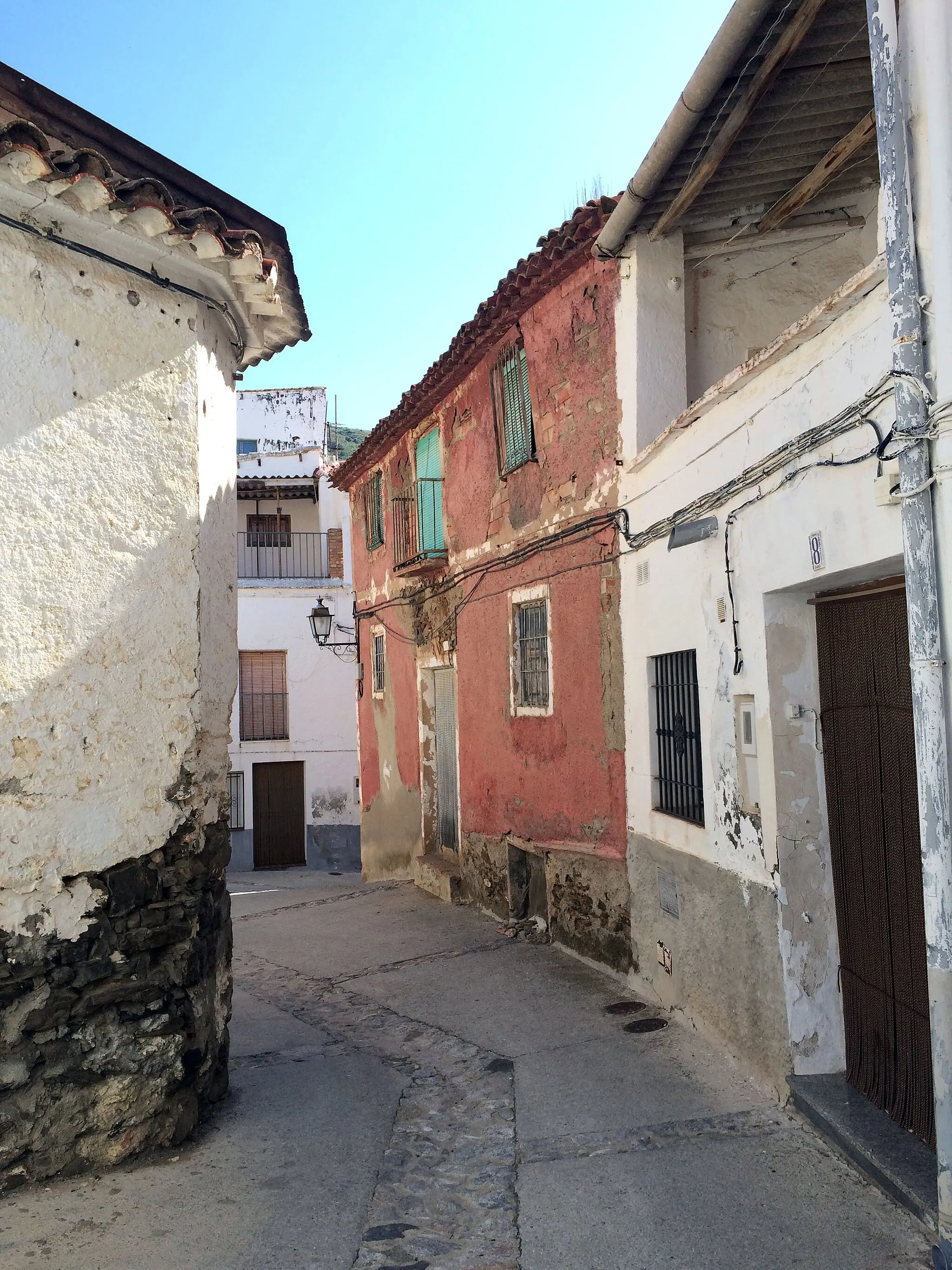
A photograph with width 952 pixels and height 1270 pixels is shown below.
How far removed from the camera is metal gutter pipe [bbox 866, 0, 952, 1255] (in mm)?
3484

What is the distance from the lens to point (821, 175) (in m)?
6.40

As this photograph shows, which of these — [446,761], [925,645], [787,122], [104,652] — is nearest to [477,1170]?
[104,652]

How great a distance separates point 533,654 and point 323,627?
12.3 meters

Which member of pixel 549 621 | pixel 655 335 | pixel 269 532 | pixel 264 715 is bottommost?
pixel 264 715

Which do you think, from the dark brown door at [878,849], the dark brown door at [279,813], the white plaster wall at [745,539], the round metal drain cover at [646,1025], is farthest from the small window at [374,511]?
the dark brown door at [878,849]

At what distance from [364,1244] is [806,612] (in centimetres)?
341

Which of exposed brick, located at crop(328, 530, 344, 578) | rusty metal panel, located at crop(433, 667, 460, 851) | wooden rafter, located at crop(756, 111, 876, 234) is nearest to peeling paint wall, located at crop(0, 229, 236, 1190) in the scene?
wooden rafter, located at crop(756, 111, 876, 234)

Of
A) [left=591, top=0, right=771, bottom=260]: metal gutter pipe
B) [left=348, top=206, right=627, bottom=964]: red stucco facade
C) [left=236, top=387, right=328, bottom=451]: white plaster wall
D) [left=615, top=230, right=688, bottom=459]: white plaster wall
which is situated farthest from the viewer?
[left=236, top=387, right=328, bottom=451]: white plaster wall

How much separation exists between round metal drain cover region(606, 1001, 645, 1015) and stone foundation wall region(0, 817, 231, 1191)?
2796 millimetres

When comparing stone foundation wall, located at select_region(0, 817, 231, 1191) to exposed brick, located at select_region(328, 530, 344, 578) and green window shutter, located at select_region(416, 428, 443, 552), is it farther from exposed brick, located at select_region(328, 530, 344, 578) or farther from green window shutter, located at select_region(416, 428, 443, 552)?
exposed brick, located at select_region(328, 530, 344, 578)

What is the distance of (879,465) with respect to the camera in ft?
12.9

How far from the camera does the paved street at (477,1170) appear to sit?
3.89 metres

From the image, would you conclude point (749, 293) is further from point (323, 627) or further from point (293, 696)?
point (293, 696)

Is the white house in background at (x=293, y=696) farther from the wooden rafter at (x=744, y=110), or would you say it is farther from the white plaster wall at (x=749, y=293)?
the wooden rafter at (x=744, y=110)
